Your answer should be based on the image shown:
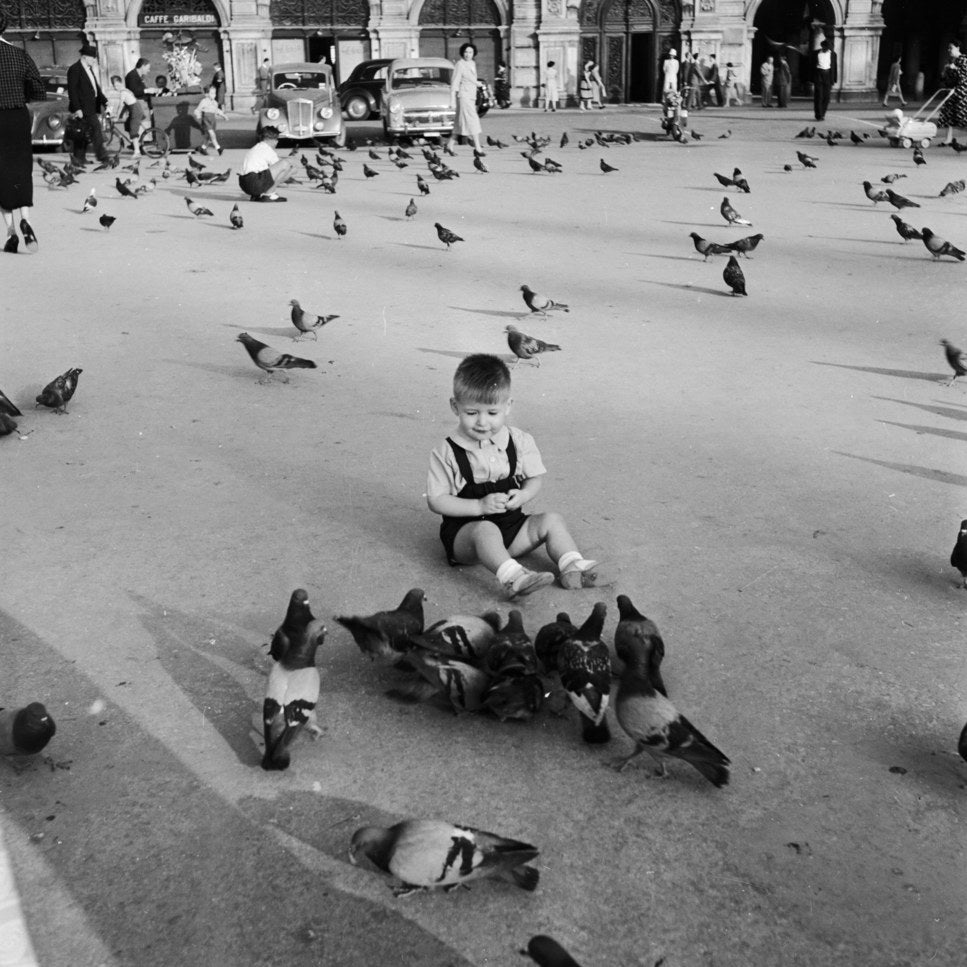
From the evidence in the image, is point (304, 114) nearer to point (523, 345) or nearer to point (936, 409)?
point (523, 345)

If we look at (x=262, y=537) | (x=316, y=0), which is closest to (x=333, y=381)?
(x=262, y=537)

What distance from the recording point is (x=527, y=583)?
13.6ft

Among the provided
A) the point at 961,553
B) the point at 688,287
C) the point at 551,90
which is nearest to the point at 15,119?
the point at 688,287

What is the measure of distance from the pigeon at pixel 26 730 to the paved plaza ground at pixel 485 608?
0.39 ft

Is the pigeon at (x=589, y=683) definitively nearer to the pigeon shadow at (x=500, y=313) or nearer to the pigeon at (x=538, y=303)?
the pigeon at (x=538, y=303)

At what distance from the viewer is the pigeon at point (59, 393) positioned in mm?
6355

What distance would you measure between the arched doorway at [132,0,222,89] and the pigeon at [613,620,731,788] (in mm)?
41996

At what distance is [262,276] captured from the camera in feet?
34.4

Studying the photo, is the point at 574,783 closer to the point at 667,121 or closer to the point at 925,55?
the point at 667,121

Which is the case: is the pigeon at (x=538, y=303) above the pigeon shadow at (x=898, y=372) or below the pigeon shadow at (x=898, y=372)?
above

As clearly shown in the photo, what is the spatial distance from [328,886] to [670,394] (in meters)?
4.45

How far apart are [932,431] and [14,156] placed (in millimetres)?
8147

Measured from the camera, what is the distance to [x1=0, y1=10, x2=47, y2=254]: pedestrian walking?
10.1m

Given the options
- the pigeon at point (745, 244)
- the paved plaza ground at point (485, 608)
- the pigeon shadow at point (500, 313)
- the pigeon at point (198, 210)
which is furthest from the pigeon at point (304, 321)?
the pigeon at point (198, 210)
